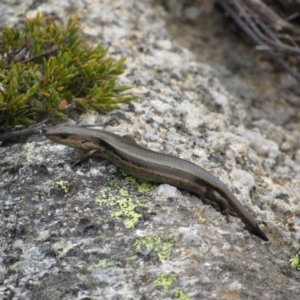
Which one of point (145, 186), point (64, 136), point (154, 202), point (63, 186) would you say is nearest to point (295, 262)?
point (154, 202)

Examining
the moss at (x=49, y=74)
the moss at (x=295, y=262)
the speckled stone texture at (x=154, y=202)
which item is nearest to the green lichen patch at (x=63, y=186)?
the speckled stone texture at (x=154, y=202)

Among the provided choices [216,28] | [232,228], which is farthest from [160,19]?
[232,228]

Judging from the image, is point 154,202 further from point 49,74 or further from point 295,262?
point 49,74

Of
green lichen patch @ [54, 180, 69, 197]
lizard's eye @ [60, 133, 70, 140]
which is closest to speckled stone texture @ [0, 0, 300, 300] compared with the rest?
green lichen patch @ [54, 180, 69, 197]

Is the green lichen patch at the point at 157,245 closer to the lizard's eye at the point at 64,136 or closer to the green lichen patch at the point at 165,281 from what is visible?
the green lichen patch at the point at 165,281

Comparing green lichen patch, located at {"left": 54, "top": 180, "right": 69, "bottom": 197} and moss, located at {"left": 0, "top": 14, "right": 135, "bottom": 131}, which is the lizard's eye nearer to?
moss, located at {"left": 0, "top": 14, "right": 135, "bottom": 131}

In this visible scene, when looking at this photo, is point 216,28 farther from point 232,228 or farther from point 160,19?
point 232,228

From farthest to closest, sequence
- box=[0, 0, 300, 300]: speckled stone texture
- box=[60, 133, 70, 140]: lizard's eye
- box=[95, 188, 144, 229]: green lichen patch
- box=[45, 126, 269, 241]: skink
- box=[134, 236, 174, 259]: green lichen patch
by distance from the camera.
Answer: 1. box=[60, 133, 70, 140]: lizard's eye
2. box=[45, 126, 269, 241]: skink
3. box=[95, 188, 144, 229]: green lichen patch
4. box=[134, 236, 174, 259]: green lichen patch
5. box=[0, 0, 300, 300]: speckled stone texture
